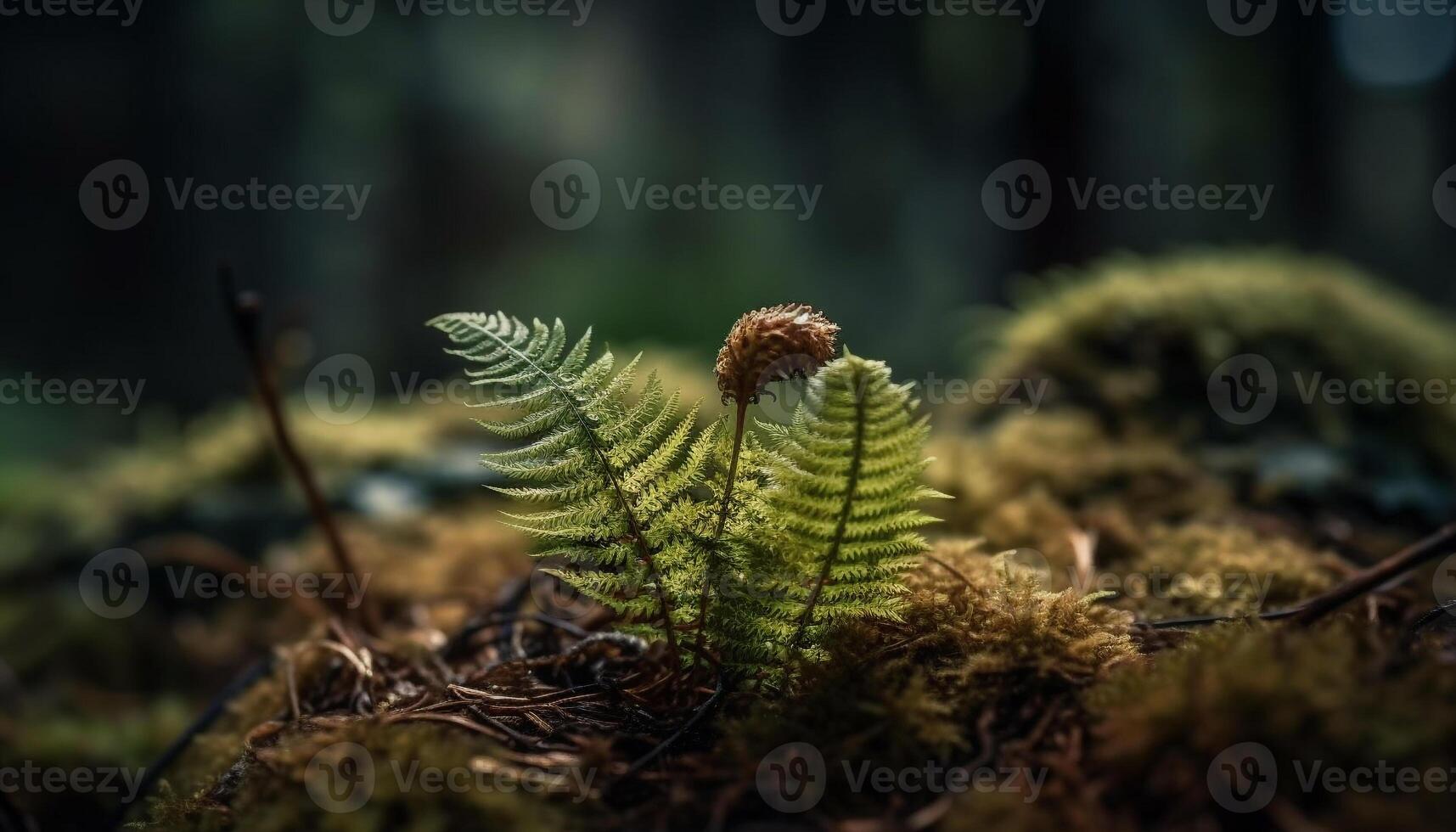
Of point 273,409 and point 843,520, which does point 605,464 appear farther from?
point 273,409

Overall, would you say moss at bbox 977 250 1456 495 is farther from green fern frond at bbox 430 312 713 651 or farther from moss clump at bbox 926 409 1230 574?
green fern frond at bbox 430 312 713 651

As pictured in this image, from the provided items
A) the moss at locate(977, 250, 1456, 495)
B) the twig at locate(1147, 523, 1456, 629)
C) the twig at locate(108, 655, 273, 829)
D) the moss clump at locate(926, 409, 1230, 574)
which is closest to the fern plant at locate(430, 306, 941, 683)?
the twig at locate(1147, 523, 1456, 629)

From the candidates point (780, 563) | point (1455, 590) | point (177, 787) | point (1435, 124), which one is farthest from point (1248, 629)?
point (1435, 124)

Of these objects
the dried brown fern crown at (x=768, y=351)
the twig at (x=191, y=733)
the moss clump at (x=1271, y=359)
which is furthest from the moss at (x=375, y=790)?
the moss clump at (x=1271, y=359)

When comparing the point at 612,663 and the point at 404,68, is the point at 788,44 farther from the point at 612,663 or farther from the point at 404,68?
the point at 612,663

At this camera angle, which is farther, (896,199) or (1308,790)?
(896,199)

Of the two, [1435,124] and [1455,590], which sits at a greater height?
[1435,124]
